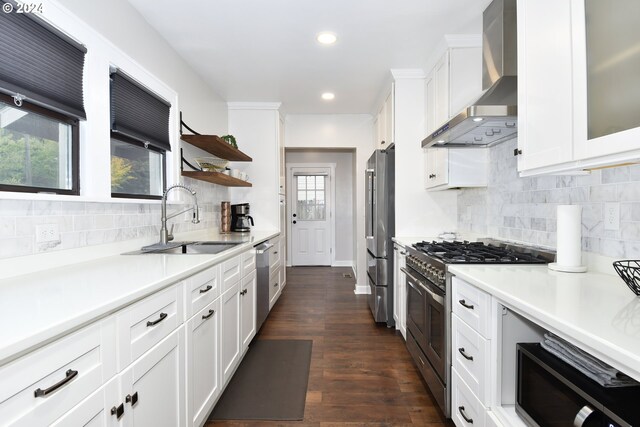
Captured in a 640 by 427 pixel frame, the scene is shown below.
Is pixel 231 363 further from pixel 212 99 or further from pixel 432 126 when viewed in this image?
pixel 212 99

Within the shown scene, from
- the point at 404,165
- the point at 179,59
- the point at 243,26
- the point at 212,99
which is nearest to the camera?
the point at 243,26

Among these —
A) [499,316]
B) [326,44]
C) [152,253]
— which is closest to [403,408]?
[499,316]

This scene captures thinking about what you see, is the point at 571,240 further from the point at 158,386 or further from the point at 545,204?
the point at 158,386

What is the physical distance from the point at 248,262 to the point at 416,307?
4.37 feet

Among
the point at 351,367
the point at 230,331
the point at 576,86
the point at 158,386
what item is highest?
the point at 576,86

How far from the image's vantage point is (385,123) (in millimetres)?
3711

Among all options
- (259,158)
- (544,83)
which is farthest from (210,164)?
(544,83)

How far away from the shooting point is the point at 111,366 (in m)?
0.99

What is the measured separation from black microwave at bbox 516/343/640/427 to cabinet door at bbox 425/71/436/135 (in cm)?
228

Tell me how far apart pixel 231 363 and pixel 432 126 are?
2.61 meters

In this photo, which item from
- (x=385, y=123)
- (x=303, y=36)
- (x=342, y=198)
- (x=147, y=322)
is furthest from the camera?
(x=342, y=198)

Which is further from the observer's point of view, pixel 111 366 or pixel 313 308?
pixel 313 308

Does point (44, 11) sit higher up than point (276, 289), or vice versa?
point (44, 11)

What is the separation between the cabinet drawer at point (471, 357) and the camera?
135cm
